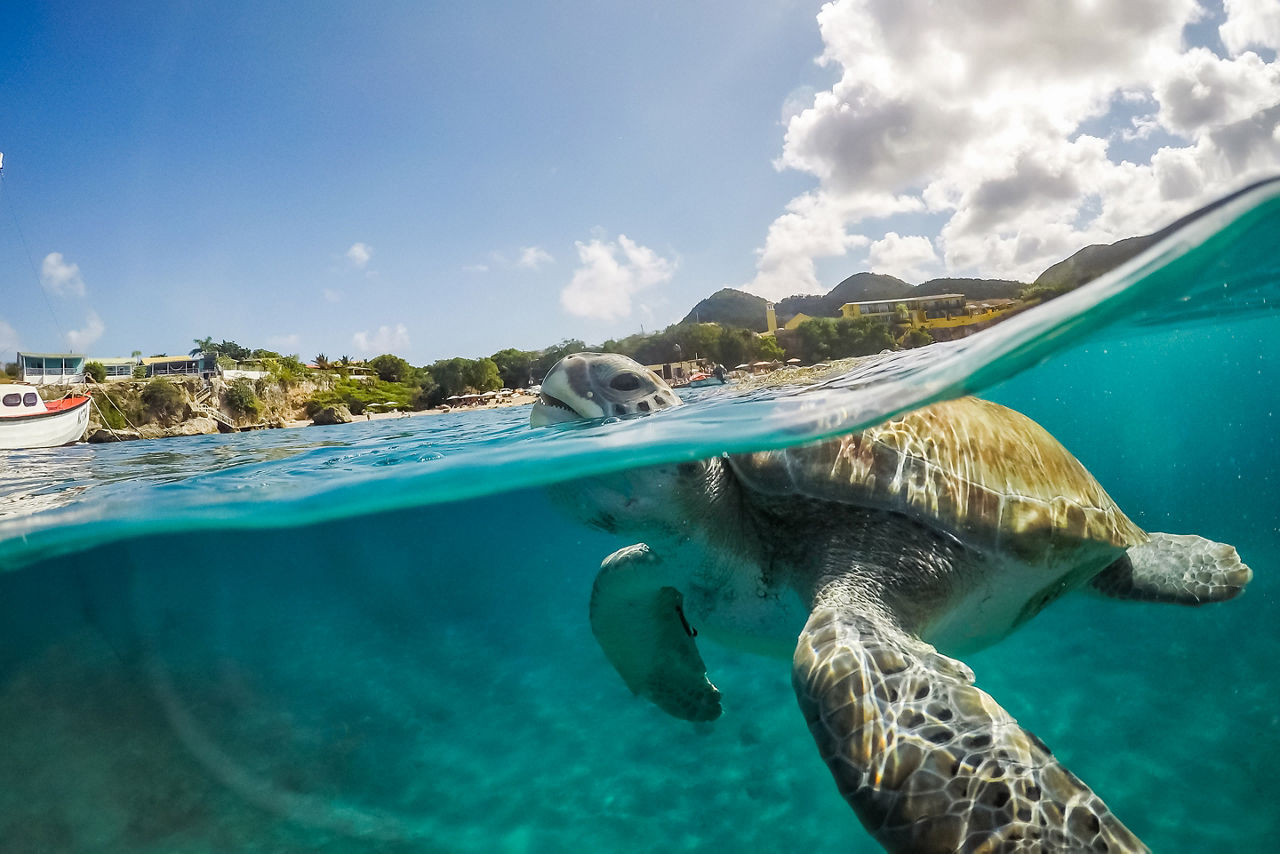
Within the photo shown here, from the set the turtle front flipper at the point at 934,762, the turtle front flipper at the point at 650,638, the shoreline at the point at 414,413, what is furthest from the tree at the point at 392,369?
the turtle front flipper at the point at 934,762

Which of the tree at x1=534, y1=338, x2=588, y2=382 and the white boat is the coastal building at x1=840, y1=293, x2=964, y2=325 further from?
the white boat

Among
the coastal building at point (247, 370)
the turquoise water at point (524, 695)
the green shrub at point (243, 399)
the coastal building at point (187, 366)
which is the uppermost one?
the coastal building at point (187, 366)

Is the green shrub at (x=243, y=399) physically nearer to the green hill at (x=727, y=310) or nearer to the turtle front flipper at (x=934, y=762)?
the green hill at (x=727, y=310)

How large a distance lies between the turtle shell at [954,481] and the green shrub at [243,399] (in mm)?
11817

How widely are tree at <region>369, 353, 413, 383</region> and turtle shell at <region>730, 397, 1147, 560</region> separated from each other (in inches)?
389

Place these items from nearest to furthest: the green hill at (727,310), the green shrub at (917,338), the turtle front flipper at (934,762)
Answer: the turtle front flipper at (934,762) → the green hill at (727,310) → the green shrub at (917,338)

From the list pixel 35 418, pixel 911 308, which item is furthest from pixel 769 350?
pixel 35 418

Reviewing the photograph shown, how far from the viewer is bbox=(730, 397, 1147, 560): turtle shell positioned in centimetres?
285

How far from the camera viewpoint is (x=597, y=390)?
113 inches

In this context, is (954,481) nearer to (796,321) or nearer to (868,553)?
(868,553)

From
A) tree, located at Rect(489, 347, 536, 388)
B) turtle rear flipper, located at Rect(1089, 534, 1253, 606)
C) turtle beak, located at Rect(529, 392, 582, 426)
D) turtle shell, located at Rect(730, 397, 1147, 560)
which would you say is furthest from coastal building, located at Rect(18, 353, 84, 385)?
turtle rear flipper, located at Rect(1089, 534, 1253, 606)

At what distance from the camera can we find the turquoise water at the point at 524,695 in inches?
167

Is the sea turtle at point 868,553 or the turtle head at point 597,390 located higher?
the turtle head at point 597,390

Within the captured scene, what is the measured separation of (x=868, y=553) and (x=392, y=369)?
1196 cm
